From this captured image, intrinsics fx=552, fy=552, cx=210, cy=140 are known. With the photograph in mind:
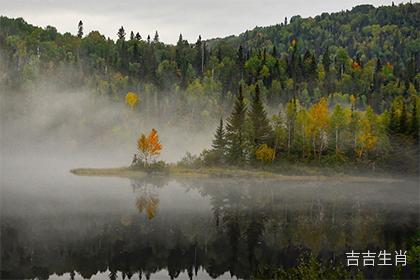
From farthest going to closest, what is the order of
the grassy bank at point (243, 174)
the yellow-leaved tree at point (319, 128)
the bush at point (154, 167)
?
1. the yellow-leaved tree at point (319, 128)
2. the bush at point (154, 167)
3. the grassy bank at point (243, 174)

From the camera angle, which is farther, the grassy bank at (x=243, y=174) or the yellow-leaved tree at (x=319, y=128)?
the yellow-leaved tree at (x=319, y=128)

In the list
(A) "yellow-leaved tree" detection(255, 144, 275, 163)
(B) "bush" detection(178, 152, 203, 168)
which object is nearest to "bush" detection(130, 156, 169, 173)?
(B) "bush" detection(178, 152, 203, 168)

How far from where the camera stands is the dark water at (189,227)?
5172cm

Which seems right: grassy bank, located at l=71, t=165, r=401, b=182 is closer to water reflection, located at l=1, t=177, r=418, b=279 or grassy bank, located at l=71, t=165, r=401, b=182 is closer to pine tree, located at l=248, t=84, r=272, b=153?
pine tree, located at l=248, t=84, r=272, b=153

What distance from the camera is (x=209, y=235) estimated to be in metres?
65.1

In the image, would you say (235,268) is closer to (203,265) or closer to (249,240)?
(203,265)

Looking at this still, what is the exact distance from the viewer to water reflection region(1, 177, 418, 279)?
51625 mm

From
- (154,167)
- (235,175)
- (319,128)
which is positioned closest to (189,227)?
(235,175)

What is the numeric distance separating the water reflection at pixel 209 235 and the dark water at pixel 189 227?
0.12m

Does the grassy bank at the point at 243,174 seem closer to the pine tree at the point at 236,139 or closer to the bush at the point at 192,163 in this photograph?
the bush at the point at 192,163

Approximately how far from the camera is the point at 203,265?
173 feet

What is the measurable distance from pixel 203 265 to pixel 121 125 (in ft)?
489

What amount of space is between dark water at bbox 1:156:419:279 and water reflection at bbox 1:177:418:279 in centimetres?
12

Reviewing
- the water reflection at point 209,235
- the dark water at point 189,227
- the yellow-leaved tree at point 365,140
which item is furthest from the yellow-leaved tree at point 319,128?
the water reflection at point 209,235
